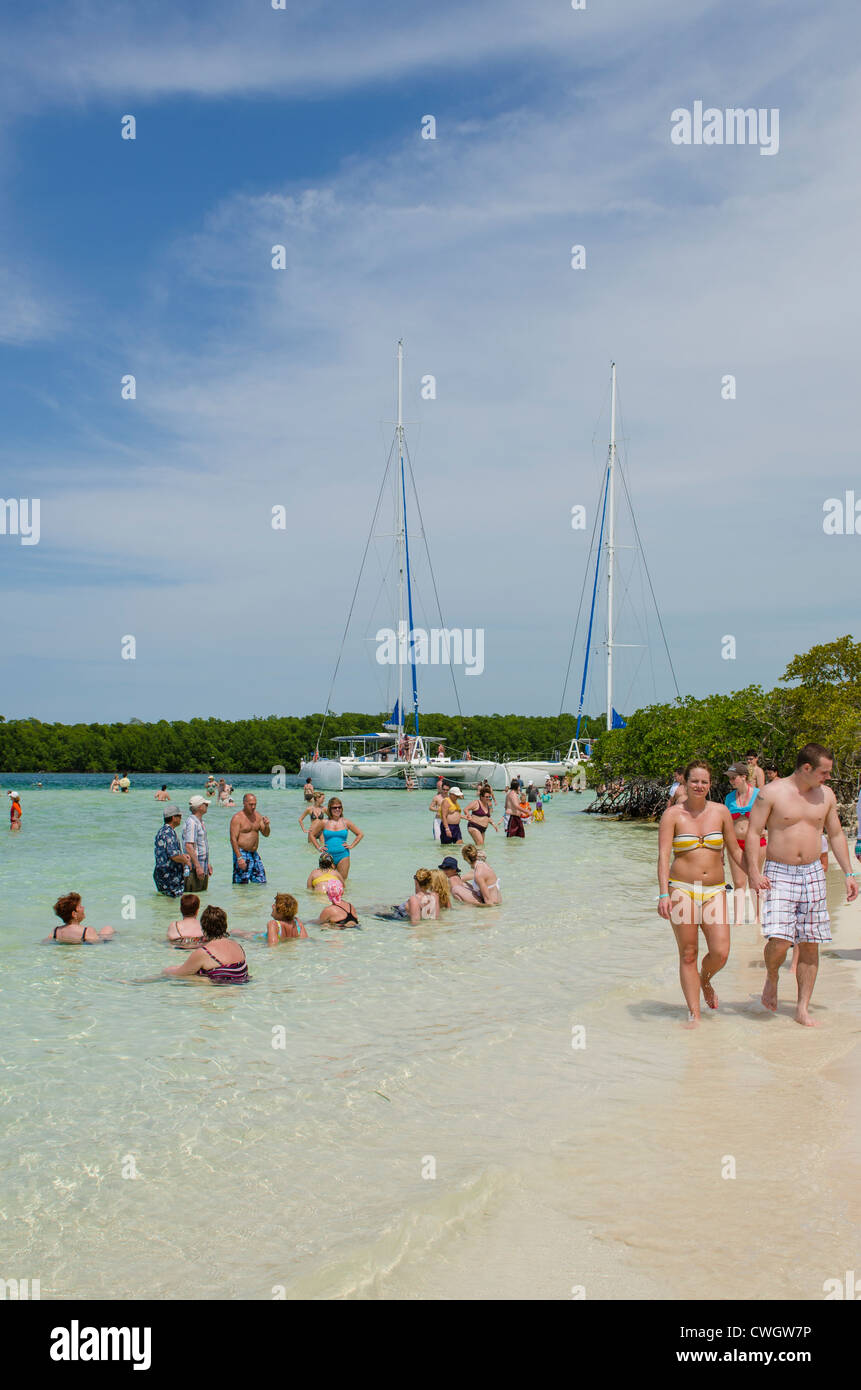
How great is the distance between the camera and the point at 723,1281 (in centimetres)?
374

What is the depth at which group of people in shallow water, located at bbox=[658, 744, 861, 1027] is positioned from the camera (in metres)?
7.25

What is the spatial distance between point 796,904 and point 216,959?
5380 mm

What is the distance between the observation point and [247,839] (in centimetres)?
1579

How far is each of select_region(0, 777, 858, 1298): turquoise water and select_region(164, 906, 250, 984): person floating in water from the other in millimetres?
207

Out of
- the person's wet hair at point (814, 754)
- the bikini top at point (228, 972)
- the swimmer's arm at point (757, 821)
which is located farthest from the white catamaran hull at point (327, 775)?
the person's wet hair at point (814, 754)

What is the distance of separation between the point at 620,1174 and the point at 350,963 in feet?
19.7

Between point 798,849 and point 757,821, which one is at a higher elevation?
point 757,821

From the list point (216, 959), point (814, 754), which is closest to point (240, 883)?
point (216, 959)

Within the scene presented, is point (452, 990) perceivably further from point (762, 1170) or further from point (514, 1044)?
point (762, 1170)

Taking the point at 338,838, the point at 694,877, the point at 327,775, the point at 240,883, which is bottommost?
the point at 327,775

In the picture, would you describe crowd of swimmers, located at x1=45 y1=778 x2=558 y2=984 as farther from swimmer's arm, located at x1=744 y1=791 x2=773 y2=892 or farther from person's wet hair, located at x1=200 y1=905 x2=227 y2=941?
swimmer's arm, located at x1=744 y1=791 x2=773 y2=892

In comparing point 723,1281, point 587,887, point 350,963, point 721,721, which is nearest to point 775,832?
point 723,1281

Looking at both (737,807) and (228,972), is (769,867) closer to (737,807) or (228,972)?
(228,972)

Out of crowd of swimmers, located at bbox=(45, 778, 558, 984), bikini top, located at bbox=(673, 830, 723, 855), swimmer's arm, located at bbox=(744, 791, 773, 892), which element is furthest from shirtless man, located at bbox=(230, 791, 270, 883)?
swimmer's arm, located at bbox=(744, 791, 773, 892)
